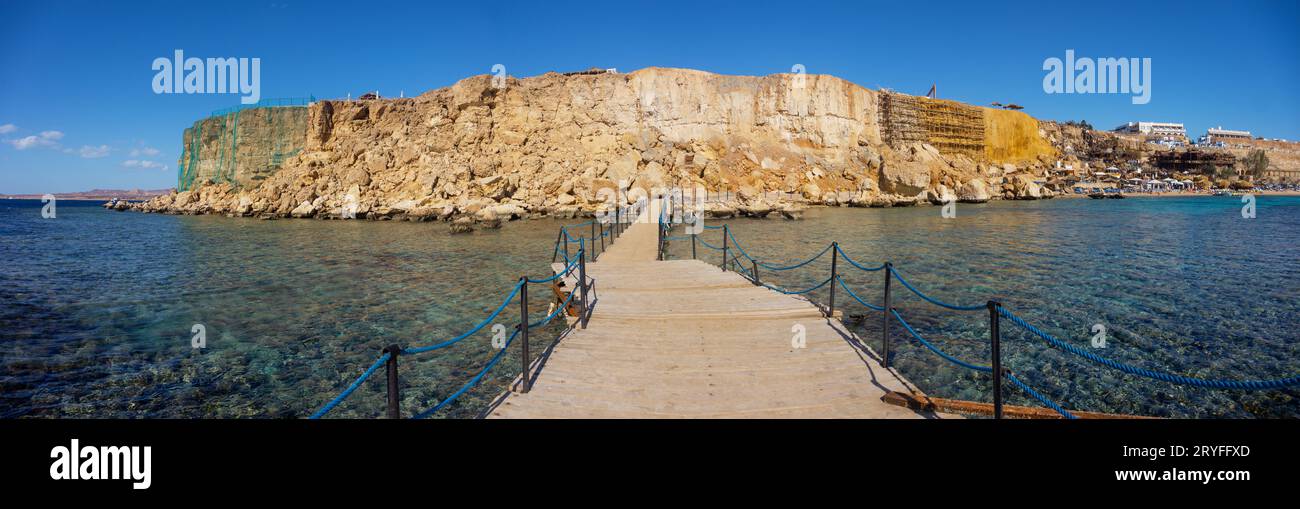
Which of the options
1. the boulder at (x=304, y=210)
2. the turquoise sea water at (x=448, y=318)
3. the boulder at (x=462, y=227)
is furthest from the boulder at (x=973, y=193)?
the boulder at (x=304, y=210)

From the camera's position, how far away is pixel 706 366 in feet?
16.7

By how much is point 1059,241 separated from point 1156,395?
18.3m

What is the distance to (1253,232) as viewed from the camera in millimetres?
24609

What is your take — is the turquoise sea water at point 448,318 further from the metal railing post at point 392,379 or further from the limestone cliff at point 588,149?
the limestone cliff at point 588,149

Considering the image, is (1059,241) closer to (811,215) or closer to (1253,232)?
(1253,232)

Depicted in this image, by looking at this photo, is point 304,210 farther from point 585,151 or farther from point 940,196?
point 940,196

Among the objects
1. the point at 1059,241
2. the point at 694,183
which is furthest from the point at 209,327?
the point at 694,183

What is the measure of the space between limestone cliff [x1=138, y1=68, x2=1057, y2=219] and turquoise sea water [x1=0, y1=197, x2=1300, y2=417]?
2242 cm

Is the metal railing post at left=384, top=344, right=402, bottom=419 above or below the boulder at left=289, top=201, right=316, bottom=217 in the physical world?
below

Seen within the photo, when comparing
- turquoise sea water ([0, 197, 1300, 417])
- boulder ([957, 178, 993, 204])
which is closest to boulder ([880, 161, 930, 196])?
boulder ([957, 178, 993, 204])

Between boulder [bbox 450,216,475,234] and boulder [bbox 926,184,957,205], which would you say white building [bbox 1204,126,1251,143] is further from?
boulder [bbox 450,216,475,234]

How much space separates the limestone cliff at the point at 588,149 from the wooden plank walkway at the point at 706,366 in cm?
3111

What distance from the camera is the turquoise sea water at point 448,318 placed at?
6.13 metres

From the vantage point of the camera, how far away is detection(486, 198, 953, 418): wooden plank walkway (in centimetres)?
410
